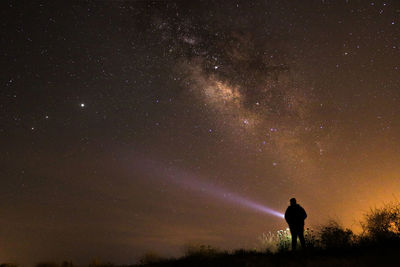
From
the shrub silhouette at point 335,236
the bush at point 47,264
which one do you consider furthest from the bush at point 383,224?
the bush at point 47,264

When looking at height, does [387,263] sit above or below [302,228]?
below

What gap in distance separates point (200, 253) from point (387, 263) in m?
7.58

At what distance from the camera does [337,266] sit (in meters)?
7.70

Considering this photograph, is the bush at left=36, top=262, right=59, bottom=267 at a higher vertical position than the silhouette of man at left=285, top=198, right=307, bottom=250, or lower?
lower

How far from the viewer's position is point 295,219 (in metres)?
11.5

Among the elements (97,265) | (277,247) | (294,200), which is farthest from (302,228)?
(97,265)

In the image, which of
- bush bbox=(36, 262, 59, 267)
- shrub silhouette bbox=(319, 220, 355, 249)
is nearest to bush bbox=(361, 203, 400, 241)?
shrub silhouette bbox=(319, 220, 355, 249)

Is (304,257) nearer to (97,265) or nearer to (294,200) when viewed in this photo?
(294,200)

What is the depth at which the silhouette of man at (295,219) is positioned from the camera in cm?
1136

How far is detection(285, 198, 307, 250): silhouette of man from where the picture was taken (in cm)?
1136

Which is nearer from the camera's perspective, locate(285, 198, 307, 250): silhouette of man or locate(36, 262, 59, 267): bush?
locate(285, 198, 307, 250): silhouette of man

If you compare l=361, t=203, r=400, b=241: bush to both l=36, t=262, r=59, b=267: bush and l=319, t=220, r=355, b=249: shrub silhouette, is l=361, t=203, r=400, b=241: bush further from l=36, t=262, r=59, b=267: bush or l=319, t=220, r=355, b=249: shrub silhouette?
l=36, t=262, r=59, b=267: bush

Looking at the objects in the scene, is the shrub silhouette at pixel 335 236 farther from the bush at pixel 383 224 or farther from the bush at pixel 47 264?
Answer: the bush at pixel 47 264

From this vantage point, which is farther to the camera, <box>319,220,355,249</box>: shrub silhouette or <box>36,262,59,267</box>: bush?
<box>36,262,59,267</box>: bush
